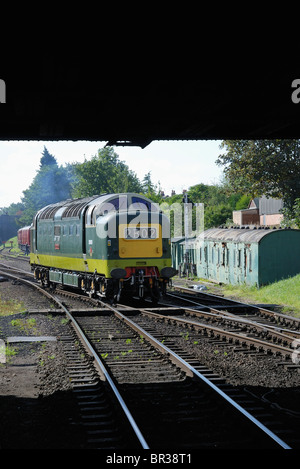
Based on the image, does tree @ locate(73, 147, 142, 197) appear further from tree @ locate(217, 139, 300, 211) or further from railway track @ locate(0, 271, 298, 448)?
railway track @ locate(0, 271, 298, 448)

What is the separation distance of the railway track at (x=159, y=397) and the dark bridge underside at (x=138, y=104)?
12.9 ft

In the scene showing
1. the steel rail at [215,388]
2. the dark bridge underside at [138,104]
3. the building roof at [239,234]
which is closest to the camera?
the steel rail at [215,388]

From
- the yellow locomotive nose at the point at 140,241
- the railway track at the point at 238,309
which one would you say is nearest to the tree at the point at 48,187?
the railway track at the point at 238,309

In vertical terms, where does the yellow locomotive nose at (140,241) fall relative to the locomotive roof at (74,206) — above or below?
below

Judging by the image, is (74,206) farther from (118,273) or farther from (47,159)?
(47,159)

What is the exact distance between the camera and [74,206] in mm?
21500

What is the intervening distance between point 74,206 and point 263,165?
1568 cm

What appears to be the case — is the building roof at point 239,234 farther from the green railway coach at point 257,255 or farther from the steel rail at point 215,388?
the steel rail at point 215,388

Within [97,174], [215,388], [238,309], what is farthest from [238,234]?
[97,174]

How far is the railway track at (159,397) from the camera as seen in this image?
20.9ft

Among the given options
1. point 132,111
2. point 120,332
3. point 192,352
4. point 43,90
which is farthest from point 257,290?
point 43,90

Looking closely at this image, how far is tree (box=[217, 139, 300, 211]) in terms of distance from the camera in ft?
110

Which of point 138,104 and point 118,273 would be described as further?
point 118,273

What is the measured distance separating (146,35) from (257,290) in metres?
18.8
